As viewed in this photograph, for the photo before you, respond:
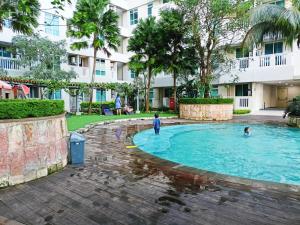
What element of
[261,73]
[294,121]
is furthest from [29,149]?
[261,73]

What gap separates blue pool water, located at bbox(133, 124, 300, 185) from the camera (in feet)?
29.4

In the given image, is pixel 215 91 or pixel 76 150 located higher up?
pixel 215 91

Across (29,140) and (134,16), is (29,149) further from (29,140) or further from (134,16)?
(134,16)

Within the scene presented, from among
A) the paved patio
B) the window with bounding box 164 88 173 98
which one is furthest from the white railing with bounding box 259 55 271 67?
the paved patio

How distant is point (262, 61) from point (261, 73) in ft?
3.87

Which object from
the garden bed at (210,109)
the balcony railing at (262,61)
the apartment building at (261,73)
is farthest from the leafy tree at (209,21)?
the balcony railing at (262,61)

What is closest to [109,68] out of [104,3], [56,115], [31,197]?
[104,3]

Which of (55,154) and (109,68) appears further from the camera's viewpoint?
(109,68)

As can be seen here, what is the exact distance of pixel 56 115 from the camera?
661cm

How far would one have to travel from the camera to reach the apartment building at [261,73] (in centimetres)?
2191

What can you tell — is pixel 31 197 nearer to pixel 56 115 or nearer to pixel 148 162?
pixel 56 115

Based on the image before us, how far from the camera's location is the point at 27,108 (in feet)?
19.0

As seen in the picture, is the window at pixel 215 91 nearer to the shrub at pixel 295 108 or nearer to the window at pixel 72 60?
the shrub at pixel 295 108

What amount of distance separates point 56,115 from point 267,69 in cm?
2132
